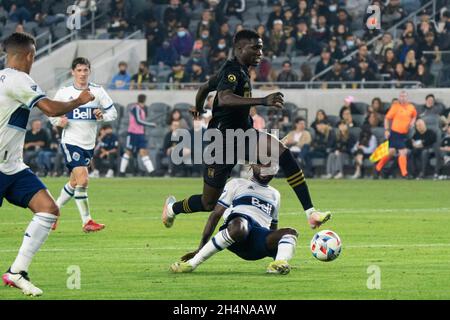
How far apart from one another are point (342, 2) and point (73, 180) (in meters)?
19.0

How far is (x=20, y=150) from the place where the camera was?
1217 centimetres

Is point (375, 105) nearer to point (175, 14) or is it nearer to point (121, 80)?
point (121, 80)

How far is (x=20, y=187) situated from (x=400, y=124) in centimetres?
2132

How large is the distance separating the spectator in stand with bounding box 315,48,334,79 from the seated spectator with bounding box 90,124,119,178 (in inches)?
241

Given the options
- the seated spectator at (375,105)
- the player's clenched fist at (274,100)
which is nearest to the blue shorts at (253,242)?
the player's clenched fist at (274,100)

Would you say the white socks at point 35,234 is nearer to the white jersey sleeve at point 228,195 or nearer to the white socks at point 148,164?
the white jersey sleeve at point 228,195

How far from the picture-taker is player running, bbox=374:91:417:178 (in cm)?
3241

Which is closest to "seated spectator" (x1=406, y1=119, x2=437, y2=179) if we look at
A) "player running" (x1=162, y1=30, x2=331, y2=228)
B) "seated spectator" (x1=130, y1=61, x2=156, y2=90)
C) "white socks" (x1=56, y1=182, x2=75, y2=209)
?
"seated spectator" (x1=130, y1=61, x2=156, y2=90)

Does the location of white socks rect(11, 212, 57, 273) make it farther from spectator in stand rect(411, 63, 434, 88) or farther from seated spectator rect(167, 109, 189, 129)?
spectator in stand rect(411, 63, 434, 88)

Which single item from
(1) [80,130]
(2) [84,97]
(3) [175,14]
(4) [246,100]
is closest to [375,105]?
(3) [175,14]

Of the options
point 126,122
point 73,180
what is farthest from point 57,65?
point 73,180

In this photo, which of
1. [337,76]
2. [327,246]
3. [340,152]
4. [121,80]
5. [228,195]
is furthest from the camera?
[121,80]
